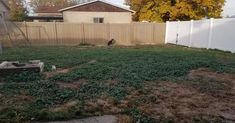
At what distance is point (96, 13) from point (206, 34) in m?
11.3

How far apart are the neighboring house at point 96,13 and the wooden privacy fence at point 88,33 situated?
4.12 meters

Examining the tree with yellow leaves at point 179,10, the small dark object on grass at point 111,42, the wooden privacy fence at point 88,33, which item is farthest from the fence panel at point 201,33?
the tree with yellow leaves at point 179,10

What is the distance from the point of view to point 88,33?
19.4 m

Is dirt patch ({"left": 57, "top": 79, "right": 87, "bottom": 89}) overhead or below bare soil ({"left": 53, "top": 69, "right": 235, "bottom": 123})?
overhead

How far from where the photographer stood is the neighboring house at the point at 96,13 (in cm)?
2341

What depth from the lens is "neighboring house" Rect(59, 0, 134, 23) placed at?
2341 centimetres

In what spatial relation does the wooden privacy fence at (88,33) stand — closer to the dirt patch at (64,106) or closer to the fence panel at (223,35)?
the fence panel at (223,35)

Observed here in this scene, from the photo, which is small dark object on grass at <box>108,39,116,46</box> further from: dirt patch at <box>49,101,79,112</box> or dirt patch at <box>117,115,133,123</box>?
dirt patch at <box>117,115,133,123</box>

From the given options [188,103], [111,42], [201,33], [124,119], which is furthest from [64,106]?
[111,42]

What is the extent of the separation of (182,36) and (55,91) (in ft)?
46.1

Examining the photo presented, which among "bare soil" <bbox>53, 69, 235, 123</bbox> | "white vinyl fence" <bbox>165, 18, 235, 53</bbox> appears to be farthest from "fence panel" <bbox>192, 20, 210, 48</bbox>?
"bare soil" <bbox>53, 69, 235, 123</bbox>

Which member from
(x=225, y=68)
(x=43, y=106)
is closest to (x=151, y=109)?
(x=43, y=106)

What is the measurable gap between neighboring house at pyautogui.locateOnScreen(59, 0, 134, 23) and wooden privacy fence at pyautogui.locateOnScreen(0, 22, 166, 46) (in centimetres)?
412

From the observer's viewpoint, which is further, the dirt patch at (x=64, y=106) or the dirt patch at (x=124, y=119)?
the dirt patch at (x=64, y=106)
